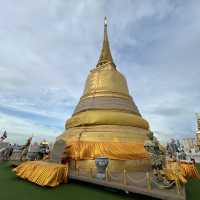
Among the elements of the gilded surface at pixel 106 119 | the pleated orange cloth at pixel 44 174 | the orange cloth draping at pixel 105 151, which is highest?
the gilded surface at pixel 106 119

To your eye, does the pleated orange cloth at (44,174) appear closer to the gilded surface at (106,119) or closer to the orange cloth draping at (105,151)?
the orange cloth draping at (105,151)

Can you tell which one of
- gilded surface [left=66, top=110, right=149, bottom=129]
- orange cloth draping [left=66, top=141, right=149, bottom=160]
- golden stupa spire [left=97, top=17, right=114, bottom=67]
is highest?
golden stupa spire [left=97, top=17, right=114, bottom=67]

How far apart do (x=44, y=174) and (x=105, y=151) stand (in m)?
3.75

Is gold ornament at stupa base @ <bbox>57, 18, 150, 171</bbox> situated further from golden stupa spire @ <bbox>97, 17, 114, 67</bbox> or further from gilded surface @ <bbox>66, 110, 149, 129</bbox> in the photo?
golden stupa spire @ <bbox>97, 17, 114, 67</bbox>

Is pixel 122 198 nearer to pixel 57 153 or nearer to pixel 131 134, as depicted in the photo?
pixel 57 153

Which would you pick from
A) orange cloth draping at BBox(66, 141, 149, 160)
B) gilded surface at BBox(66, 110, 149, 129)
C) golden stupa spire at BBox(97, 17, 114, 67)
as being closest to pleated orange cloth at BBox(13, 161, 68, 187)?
orange cloth draping at BBox(66, 141, 149, 160)

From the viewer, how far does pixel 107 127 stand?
12.3 metres

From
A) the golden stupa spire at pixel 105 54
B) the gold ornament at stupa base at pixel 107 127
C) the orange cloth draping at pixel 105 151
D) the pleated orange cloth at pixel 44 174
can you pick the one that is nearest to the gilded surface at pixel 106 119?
the gold ornament at stupa base at pixel 107 127

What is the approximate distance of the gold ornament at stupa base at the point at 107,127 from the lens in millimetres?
10484

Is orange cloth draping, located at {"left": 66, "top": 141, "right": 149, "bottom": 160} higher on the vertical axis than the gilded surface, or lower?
lower

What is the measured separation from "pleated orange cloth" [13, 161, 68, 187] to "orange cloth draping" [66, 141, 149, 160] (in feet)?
6.74

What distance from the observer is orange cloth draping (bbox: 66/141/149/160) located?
1038cm

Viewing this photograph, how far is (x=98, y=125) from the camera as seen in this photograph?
1266 cm

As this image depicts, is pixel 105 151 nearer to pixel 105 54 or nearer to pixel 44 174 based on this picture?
pixel 44 174
